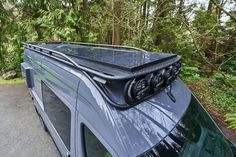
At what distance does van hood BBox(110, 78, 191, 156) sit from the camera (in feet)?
4.52

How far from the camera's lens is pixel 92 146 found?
1804 mm

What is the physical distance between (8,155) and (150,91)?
3.43m

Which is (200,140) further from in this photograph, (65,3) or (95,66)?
(65,3)

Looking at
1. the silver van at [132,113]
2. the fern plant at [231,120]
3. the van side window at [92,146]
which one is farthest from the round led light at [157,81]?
the fern plant at [231,120]

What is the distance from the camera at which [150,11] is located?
8633 mm

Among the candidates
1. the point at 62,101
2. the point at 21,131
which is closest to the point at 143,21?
the point at 21,131

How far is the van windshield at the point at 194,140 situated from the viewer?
5.18ft

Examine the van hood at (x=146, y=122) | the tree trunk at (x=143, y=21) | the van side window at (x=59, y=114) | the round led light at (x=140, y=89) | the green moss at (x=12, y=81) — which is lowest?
the green moss at (x=12, y=81)

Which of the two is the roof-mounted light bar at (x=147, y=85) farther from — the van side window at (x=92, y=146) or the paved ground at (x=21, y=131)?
the paved ground at (x=21, y=131)

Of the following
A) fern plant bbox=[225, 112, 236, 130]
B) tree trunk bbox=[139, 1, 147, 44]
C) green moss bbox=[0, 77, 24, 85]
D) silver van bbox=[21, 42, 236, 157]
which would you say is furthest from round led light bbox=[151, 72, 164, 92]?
green moss bbox=[0, 77, 24, 85]

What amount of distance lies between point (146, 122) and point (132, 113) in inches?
4.6

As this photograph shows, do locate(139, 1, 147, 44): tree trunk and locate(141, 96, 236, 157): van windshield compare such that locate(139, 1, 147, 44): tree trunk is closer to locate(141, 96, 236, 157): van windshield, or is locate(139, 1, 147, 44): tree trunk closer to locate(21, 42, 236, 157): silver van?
locate(21, 42, 236, 157): silver van

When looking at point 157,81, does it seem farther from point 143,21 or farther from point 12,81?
point 12,81

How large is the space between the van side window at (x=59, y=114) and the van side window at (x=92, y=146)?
1.48 ft
